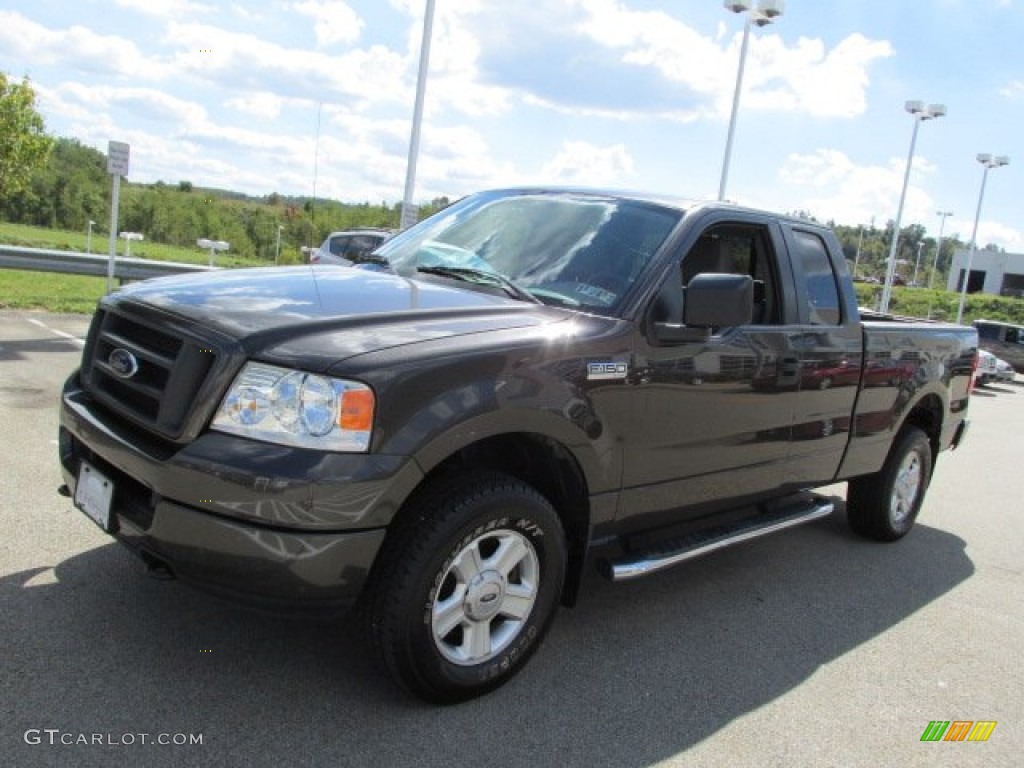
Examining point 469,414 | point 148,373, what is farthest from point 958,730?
point 148,373

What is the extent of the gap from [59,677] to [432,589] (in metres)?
1.32

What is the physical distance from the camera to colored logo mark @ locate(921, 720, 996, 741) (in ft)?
10.9

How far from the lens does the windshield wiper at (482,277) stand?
3600 millimetres

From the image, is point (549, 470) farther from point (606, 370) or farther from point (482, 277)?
point (482, 277)

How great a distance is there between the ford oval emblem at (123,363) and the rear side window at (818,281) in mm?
3285

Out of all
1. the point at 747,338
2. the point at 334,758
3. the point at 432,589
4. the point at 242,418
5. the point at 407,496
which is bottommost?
the point at 334,758

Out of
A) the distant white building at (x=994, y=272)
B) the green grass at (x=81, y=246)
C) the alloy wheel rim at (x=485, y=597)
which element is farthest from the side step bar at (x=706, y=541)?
the distant white building at (x=994, y=272)

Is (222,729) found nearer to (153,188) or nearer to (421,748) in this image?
(421,748)

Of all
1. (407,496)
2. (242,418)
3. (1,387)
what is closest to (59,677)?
(242,418)

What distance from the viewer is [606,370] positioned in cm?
330

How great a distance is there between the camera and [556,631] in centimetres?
380

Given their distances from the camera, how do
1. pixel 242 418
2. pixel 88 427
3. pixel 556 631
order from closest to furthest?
1. pixel 242 418
2. pixel 88 427
3. pixel 556 631

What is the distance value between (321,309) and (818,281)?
9.53 feet

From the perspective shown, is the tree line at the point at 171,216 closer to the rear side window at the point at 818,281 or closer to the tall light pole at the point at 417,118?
the tall light pole at the point at 417,118
